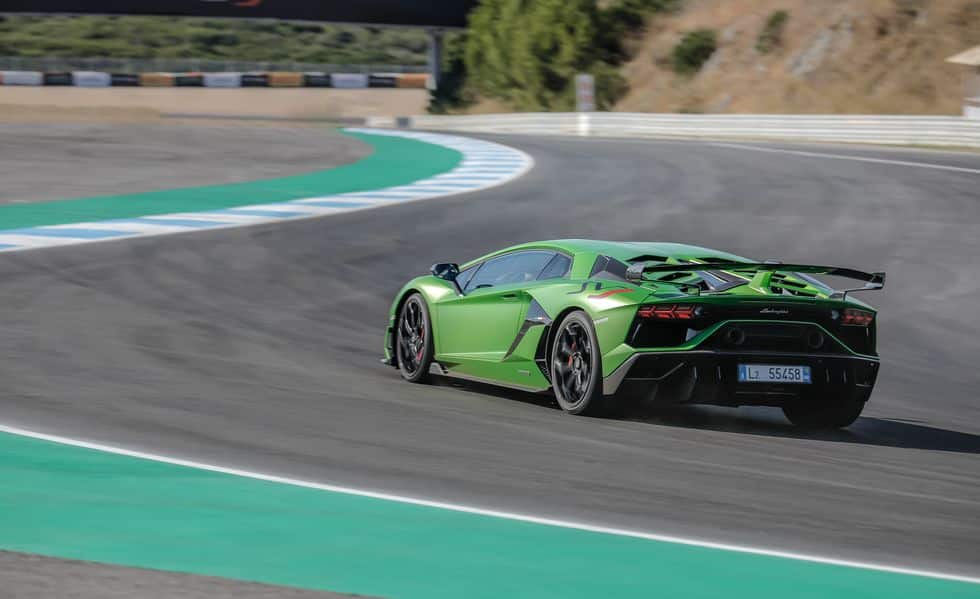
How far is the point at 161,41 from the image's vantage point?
111 metres

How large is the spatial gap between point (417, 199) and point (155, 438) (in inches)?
623

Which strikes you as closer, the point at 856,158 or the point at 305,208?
the point at 305,208

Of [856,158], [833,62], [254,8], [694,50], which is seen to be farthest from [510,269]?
[254,8]

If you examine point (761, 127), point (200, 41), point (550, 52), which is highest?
point (761, 127)

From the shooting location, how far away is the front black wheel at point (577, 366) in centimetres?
851

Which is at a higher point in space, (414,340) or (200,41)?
(414,340)

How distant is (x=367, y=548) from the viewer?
5.27 m

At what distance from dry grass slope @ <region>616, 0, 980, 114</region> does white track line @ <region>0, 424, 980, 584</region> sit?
4222cm

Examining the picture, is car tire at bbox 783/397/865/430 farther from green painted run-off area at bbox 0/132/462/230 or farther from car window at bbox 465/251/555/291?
green painted run-off area at bbox 0/132/462/230

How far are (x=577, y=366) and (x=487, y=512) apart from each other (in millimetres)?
2906

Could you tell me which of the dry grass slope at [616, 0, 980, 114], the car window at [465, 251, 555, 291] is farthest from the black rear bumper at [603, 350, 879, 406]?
the dry grass slope at [616, 0, 980, 114]

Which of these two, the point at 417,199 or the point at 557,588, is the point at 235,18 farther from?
the point at 557,588

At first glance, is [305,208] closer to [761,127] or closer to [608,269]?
[608,269]

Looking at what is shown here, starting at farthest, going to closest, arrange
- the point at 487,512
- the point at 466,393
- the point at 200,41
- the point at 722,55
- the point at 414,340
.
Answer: the point at 200,41 → the point at 722,55 → the point at 414,340 → the point at 466,393 → the point at 487,512
